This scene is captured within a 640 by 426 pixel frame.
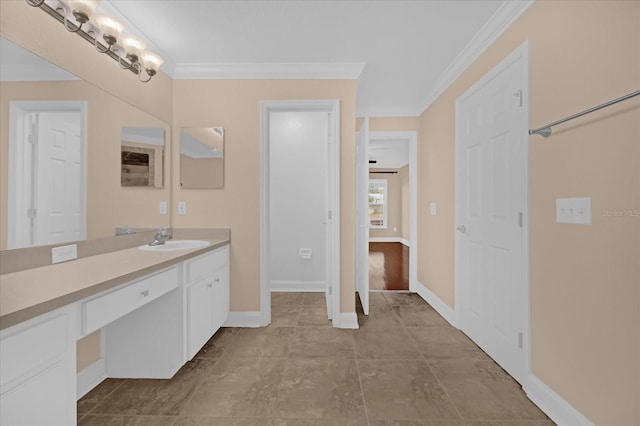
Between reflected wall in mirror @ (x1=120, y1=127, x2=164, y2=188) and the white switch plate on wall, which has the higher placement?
reflected wall in mirror @ (x1=120, y1=127, x2=164, y2=188)

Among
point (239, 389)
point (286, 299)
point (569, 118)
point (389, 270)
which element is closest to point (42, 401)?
point (239, 389)

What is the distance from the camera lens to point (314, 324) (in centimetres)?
276

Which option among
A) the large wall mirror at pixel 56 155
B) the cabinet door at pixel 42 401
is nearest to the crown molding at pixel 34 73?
the large wall mirror at pixel 56 155

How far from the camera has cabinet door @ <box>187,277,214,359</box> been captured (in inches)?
76.6

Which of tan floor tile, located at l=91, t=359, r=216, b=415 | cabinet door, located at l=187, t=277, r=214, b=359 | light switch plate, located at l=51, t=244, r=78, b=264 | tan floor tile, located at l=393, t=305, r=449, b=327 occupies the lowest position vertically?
tan floor tile, located at l=91, t=359, r=216, b=415

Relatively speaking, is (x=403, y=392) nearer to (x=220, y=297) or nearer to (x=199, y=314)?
(x=199, y=314)

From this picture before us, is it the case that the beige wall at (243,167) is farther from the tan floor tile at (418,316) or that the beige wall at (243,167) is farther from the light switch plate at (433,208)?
the light switch plate at (433,208)

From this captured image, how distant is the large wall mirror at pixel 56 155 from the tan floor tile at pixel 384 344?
2087mm

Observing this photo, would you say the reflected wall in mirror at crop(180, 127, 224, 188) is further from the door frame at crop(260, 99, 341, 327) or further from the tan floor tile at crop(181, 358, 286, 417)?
the tan floor tile at crop(181, 358, 286, 417)

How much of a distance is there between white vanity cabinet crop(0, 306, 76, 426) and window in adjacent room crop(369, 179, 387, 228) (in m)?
9.38

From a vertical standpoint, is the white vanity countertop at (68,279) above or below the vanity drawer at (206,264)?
above

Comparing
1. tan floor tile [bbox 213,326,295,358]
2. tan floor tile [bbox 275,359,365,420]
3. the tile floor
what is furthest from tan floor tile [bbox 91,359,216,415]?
tan floor tile [bbox 275,359,365,420]

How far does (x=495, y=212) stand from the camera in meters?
2.08

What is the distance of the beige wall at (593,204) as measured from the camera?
1.15 meters
